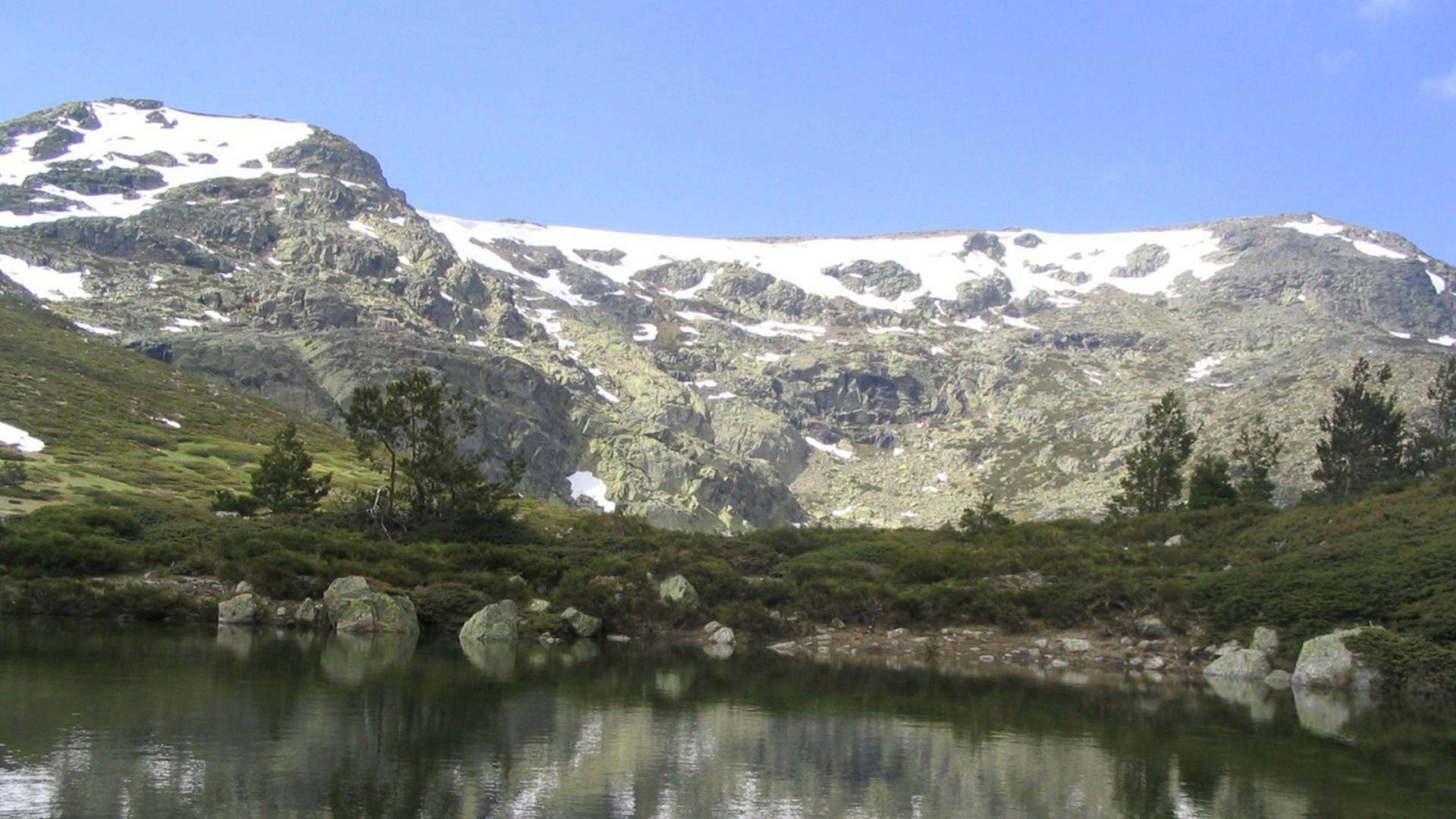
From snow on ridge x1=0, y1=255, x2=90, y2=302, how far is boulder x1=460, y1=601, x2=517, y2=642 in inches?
5534

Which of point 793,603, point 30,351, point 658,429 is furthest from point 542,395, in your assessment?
point 793,603

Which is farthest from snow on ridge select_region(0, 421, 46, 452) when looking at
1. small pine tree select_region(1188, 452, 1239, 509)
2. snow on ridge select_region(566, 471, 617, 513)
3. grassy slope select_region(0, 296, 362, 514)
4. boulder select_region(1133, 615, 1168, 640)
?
snow on ridge select_region(566, 471, 617, 513)

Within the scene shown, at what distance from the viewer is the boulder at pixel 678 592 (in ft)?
136

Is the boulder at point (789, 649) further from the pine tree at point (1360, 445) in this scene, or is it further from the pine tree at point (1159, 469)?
the pine tree at point (1360, 445)

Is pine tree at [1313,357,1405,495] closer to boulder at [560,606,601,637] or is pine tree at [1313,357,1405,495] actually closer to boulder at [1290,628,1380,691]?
boulder at [1290,628,1380,691]

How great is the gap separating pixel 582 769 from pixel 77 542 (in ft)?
102

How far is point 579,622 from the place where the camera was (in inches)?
1528

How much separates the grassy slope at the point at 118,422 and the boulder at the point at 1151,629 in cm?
4617

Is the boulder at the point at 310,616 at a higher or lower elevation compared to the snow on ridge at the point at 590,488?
lower

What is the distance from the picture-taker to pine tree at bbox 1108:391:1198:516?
74.1 m

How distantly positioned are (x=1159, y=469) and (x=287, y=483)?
186 ft

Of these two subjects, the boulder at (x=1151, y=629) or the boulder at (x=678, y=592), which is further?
the boulder at (x=678, y=592)

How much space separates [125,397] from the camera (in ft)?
311

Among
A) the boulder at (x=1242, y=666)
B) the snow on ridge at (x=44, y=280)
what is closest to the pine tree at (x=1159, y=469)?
the boulder at (x=1242, y=666)
